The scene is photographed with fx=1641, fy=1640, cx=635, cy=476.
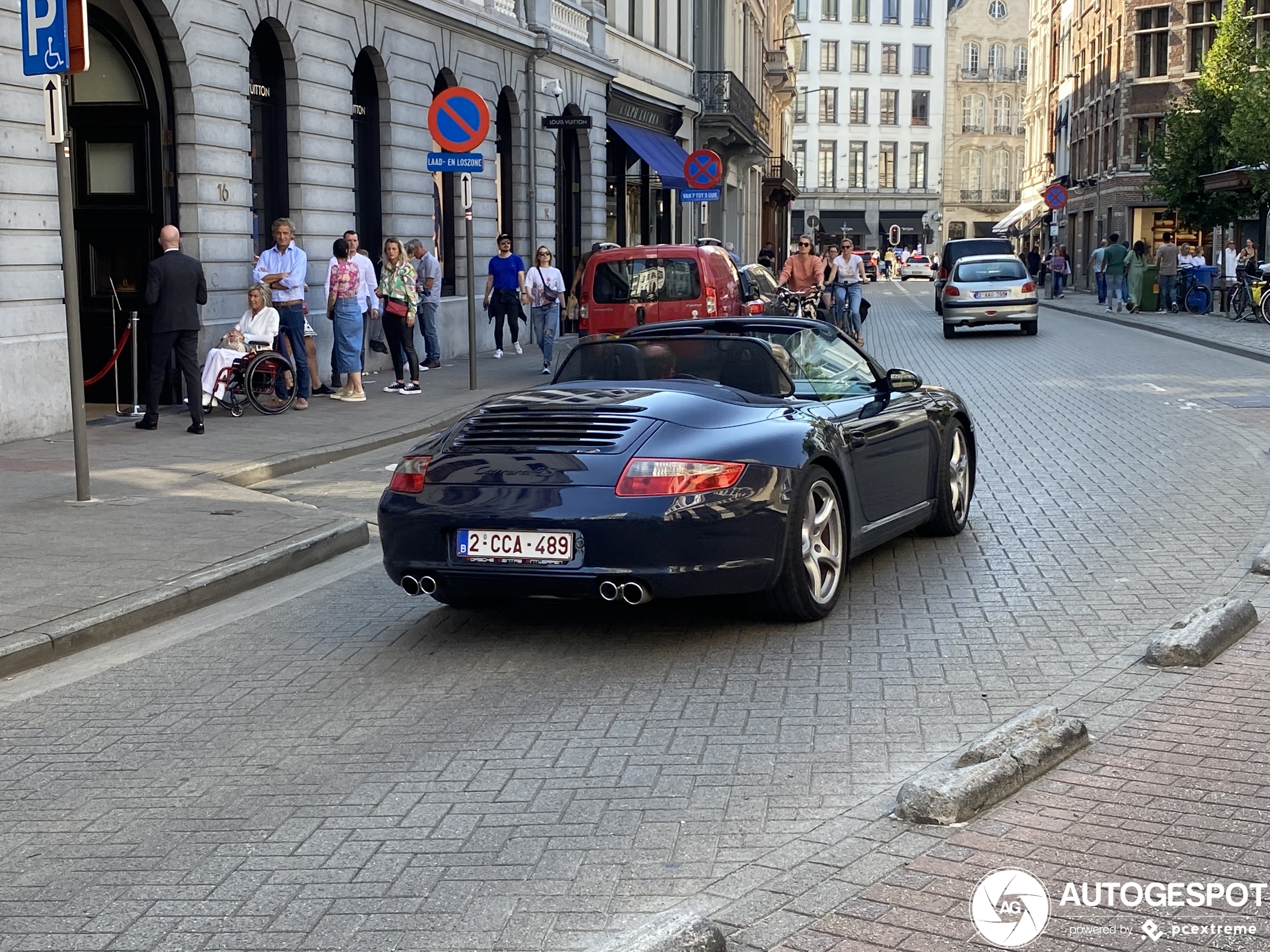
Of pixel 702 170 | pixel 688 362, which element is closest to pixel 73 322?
pixel 688 362

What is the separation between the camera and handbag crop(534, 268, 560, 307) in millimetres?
21797

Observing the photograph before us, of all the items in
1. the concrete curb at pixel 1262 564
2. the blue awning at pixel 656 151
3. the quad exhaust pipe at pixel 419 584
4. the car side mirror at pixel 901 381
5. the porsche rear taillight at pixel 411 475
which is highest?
the blue awning at pixel 656 151

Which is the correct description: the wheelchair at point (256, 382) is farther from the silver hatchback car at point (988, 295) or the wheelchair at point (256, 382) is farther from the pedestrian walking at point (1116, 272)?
the pedestrian walking at point (1116, 272)

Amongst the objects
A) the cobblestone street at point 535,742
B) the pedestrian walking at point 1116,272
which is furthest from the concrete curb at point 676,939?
the pedestrian walking at point 1116,272

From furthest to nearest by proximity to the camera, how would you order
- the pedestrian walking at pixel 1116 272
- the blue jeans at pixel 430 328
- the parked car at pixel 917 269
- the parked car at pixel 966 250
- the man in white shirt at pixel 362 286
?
1. the parked car at pixel 917 269
2. the parked car at pixel 966 250
3. the pedestrian walking at pixel 1116 272
4. the blue jeans at pixel 430 328
5. the man in white shirt at pixel 362 286

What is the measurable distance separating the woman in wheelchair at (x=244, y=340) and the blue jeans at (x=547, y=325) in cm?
513

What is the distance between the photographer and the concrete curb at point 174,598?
6582mm

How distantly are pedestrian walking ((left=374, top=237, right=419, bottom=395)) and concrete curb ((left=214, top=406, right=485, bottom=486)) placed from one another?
3.21 meters

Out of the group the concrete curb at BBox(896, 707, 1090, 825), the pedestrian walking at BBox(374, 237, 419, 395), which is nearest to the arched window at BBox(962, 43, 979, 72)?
the pedestrian walking at BBox(374, 237, 419, 395)

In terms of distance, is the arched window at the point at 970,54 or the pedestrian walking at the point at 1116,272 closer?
the pedestrian walking at the point at 1116,272

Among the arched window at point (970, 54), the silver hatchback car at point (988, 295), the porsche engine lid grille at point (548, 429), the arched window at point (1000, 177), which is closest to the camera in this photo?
the porsche engine lid grille at point (548, 429)

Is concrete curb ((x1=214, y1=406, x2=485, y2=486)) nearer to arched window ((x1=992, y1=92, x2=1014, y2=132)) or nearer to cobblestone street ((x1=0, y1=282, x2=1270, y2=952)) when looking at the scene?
cobblestone street ((x1=0, y1=282, x2=1270, y2=952))

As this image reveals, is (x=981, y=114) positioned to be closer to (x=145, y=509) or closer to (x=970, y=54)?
(x=970, y=54)

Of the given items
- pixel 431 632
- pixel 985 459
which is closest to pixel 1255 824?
pixel 431 632
